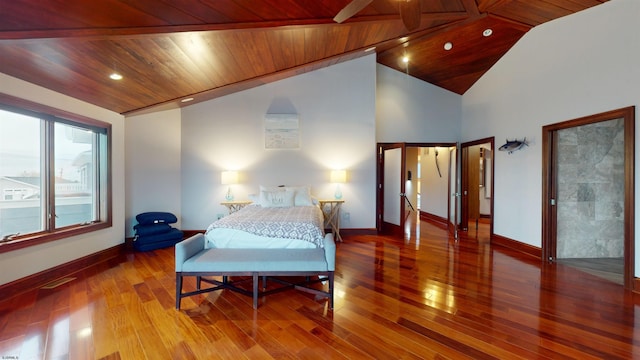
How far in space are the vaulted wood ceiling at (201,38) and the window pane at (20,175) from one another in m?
0.52

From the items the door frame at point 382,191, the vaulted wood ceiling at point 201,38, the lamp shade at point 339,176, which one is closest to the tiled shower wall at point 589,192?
the vaulted wood ceiling at point 201,38

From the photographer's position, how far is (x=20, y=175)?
8.89 ft

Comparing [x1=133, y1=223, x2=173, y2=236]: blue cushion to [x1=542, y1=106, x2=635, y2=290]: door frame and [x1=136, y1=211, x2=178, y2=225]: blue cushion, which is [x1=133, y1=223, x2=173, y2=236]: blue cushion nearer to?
[x1=136, y1=211, x2=178, y2=225]: blue cushion

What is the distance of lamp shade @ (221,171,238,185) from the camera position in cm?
453

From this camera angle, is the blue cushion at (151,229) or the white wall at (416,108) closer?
the blue cushion at (151,229)

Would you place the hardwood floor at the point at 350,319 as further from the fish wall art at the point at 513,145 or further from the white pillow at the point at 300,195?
the fish wall art at the point at 513,145

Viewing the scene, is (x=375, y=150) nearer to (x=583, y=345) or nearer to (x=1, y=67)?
(x=583, y=345)

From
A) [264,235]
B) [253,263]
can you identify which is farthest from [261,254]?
[264,235]

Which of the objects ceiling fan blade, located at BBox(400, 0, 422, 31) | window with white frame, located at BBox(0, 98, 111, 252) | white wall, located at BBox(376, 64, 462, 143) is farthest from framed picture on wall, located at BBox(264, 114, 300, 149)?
ceiling fan blade, located at BBox(400, 0, 422, 31)

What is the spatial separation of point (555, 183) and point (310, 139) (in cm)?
392

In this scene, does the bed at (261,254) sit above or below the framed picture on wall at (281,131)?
below

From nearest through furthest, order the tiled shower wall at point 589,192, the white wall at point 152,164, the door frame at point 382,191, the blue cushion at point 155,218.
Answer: the tiled shower wall at point 589,192
the blue cushion at point 155,218
the white wall at point 152,164
the door frame at point 382,191

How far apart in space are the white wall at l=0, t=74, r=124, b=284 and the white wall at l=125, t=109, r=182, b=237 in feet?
0.95

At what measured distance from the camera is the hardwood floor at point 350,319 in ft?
5.57
